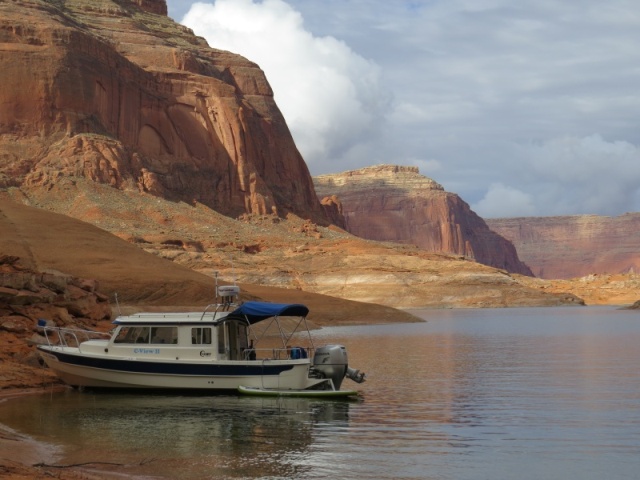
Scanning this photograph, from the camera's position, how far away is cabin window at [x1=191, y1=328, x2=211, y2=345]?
35688mm

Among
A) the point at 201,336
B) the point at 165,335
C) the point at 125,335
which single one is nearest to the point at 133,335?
the point at 125,335

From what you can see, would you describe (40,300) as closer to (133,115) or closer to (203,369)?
(203,369)

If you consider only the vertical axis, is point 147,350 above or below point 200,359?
above

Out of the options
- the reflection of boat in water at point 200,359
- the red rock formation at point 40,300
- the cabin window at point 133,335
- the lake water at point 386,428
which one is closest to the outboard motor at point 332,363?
the reflection of boat in water at point 200,359

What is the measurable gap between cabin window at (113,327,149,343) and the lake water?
194cm

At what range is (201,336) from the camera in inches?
1407

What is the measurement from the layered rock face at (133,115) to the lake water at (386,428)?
104497 mm

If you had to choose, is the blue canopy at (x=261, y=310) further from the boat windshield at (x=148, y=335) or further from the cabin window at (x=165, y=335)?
the boat windshield at (x=148, y=335)

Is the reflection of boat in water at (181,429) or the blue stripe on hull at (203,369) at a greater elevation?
the blue stripe on hull at (203,369)

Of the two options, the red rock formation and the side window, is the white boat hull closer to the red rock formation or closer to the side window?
the side window

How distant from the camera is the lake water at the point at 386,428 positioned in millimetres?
24031

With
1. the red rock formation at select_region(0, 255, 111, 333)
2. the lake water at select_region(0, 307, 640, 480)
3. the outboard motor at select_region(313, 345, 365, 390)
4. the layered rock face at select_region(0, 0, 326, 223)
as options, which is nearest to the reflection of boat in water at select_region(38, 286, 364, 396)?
the outboard motor at select_region(313, 345, 365, 390)

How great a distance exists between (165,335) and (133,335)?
1.17 metres

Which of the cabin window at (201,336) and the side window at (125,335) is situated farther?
the side window at (125,335)
